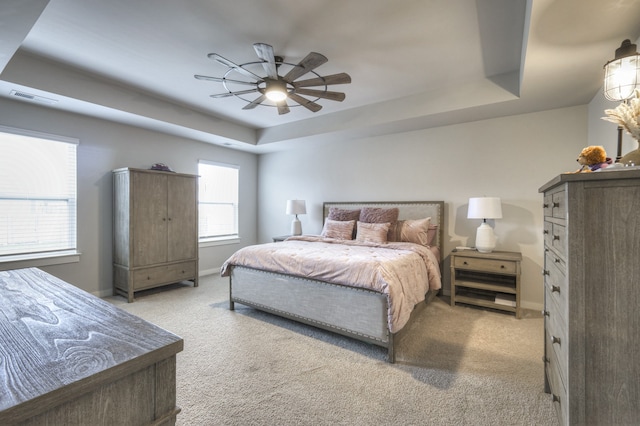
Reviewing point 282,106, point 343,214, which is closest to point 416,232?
point 343,214

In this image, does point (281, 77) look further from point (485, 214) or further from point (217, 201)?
point (217, 201)

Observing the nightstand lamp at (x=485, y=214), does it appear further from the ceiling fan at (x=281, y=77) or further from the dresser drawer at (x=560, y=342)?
the ceiling fan at (x=281, y=77)

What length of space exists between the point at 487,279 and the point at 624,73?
274cm

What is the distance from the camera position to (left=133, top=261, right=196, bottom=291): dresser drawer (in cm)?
394

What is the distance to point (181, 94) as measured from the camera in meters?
3.82

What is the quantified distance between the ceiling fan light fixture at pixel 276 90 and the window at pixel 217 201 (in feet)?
9.45

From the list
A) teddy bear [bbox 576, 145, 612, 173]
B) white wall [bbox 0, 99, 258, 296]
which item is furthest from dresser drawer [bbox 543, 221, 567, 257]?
white wall [bbox 0, 99, 258, 296]

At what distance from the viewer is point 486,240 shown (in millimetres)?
3486

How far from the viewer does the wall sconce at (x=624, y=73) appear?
1.51 metres

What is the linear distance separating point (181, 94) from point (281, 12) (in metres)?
2.19

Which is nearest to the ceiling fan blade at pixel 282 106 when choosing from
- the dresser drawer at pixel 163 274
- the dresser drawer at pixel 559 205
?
the dresser drawer at pixel 559 205

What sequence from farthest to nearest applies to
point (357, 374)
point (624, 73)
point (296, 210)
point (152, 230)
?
point (296, 210) → point (152, 230) → point (357, 374) → point (624, 73)

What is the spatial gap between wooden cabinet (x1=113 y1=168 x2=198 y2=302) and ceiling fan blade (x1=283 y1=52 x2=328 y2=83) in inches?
104

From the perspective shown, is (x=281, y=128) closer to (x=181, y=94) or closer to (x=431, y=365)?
(x=181, y=94)
